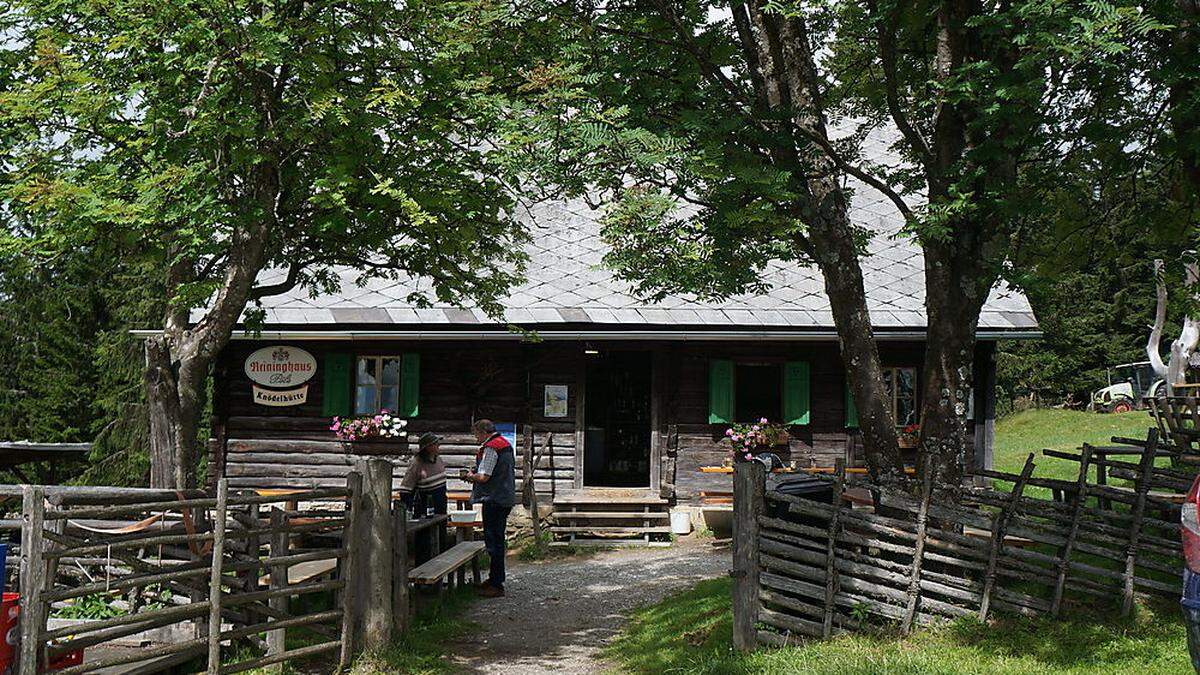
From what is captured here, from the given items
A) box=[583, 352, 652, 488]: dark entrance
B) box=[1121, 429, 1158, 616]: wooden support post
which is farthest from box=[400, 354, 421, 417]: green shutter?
box=[1121, 429, 1158, 616]: wooden support post

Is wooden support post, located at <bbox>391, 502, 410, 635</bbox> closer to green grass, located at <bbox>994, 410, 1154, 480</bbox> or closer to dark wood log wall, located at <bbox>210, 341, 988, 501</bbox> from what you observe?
dark wood log wall, located at <bbox>210, 341, 988, 501</bbox>

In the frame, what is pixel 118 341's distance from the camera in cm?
2812

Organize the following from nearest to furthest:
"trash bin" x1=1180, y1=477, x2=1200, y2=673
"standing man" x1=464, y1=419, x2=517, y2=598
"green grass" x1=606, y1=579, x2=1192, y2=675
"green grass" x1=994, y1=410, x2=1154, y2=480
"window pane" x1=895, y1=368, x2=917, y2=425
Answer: "trash bin" x1=1180, y1=477, x2=1200, y2=673
"green grass" x1=606, y1=579, x2=1192, y2=675
"standing man" x1=464, y1=419, x2=517, y2=598
"window pane" x1=895, y1=368, x2=917, y2=425
"green grass" x1=994, y1=410, x2=1154, y2=480

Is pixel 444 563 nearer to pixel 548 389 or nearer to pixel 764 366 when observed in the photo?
pixel 548 389

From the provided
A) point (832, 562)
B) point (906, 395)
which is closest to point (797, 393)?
point (906, 395)

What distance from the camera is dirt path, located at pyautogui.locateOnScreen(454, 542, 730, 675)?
30.5ft

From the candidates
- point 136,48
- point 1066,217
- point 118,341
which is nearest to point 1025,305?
point 1066,217

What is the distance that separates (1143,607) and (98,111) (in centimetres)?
908

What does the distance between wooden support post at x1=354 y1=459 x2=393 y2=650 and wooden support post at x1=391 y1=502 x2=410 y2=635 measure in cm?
27

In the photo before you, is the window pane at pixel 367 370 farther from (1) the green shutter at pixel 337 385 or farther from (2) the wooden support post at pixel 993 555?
(2) the wooden support post at pixel 993 555

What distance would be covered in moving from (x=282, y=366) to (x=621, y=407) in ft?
20.0

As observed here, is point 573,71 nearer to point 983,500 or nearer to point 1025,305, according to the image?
point 983,500

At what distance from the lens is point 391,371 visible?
1686 centimetres

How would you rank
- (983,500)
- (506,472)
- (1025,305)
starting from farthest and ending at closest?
(1025,305), (506,472), (983,500)
